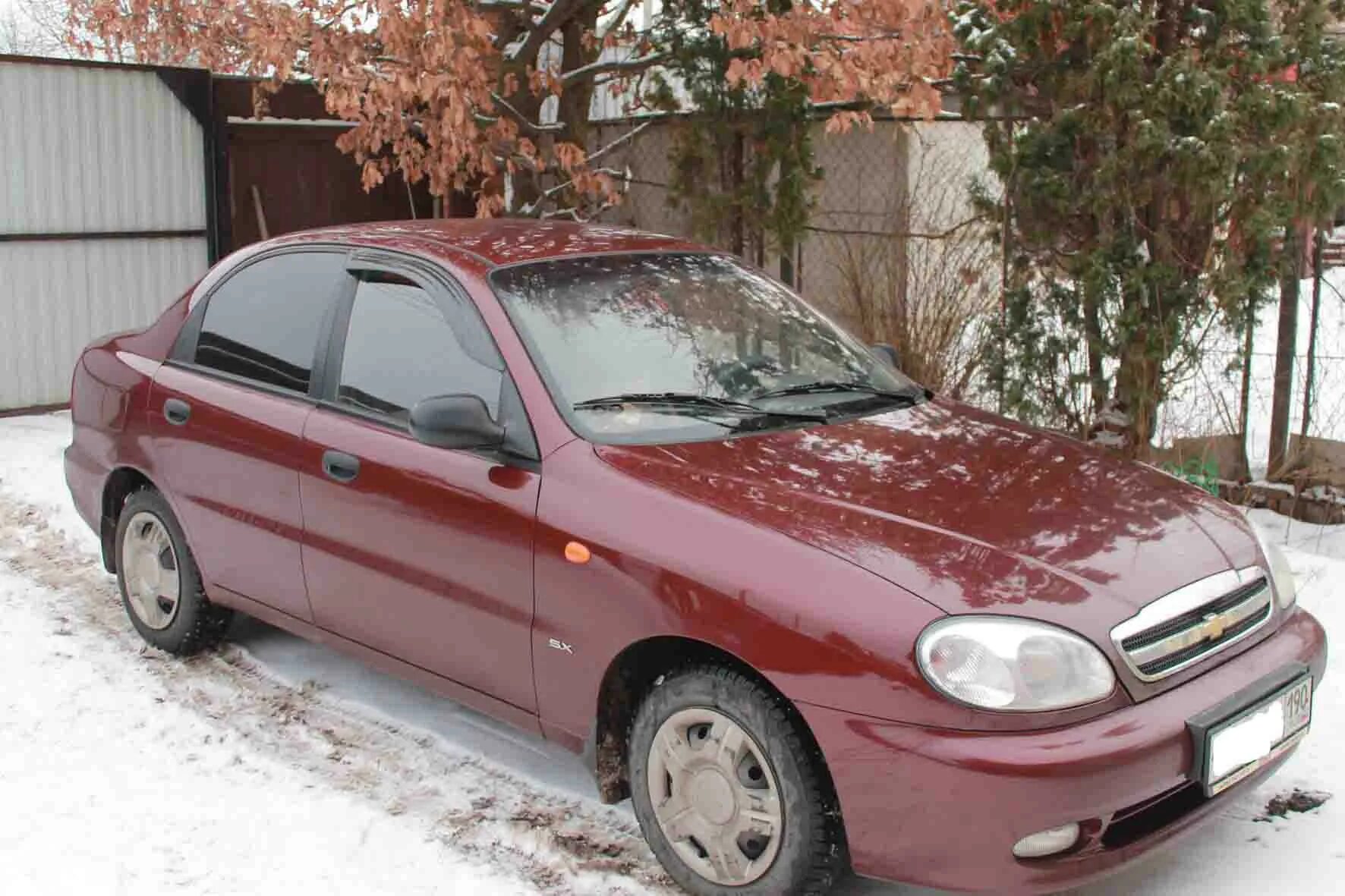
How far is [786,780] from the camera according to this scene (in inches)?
131

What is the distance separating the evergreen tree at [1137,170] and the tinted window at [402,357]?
4.09 meters

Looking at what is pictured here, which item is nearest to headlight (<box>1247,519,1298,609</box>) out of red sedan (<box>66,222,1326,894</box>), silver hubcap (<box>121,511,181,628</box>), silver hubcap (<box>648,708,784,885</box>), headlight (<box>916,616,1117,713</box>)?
red sedan (<box>66,222,1326,894</box>)

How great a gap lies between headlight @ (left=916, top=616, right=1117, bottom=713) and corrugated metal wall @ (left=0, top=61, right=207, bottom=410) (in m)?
9.09

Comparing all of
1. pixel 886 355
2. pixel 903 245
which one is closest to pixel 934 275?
pixel 903 245

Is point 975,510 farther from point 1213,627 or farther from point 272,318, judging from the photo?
point 272,318

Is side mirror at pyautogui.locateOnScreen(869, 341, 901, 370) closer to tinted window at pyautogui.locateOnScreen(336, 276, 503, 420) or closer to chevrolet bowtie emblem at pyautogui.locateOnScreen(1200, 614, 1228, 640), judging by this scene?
tinted window at pyautogui.locateOnScreen(336, 276, 503, 420)

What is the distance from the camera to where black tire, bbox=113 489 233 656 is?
17.4 feet

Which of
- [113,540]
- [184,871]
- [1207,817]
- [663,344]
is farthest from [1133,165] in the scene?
[184,871]

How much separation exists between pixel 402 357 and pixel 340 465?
0.38 metres

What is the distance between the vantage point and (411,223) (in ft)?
16.9

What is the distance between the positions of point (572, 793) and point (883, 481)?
4.47 ft

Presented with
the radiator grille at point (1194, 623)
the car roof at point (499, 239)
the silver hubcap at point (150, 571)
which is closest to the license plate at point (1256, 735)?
the radiator grille at point (1194, 623)

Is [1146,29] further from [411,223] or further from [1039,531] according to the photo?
[1039,531]

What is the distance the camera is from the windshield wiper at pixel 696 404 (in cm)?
→ 412
